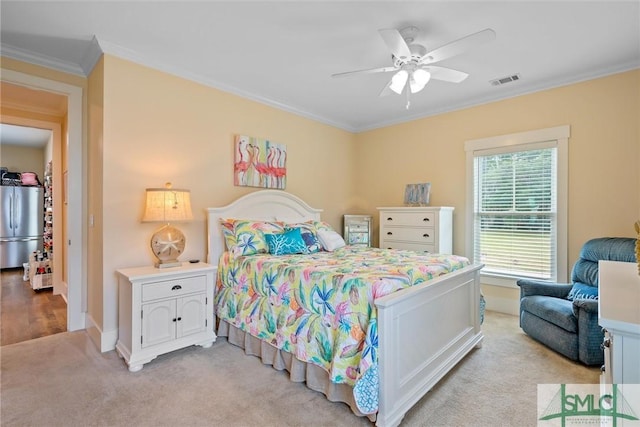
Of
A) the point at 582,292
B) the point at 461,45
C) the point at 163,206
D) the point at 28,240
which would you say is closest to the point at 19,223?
the point at 28,240

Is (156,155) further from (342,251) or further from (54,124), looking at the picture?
(54,124)

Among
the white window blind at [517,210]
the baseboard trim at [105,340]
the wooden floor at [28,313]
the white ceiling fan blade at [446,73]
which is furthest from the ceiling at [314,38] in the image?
the wooden floor at [28,313]

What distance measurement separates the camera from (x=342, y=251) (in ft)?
11.4

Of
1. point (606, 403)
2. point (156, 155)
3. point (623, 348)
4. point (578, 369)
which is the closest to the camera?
point (623, 348)

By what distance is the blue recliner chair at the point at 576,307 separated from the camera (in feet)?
8.02

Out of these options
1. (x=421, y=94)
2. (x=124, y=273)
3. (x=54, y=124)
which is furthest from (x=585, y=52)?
(x=54, y=124)

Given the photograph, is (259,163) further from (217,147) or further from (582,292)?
(582,292)

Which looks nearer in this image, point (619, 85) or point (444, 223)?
point (619, 85)

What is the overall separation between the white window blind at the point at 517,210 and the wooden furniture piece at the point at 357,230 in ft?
5.02

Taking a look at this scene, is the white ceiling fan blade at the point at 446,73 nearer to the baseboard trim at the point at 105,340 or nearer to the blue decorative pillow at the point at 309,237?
the blue decorative pillow at the point at 309,237

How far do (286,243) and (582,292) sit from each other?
9.12 feet

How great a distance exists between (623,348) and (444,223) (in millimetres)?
3217

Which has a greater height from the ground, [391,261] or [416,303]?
[391,261]

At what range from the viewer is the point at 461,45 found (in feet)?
7.04
